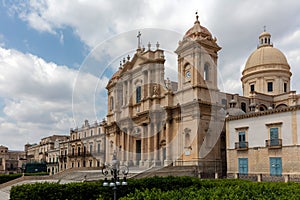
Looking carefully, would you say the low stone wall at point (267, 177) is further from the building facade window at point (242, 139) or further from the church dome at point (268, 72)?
the church dome at point (268, 72)

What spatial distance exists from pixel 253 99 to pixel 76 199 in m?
28.9

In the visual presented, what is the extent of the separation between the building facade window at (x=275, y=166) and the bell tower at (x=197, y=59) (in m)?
10.7

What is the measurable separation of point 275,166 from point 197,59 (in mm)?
13499

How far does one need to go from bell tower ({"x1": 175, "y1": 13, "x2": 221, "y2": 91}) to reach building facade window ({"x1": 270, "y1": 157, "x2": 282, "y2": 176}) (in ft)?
35.2

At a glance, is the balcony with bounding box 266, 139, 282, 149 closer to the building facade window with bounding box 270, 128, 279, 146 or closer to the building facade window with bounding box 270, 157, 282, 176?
the building facade window with bounding box 270, 128, 279, 146

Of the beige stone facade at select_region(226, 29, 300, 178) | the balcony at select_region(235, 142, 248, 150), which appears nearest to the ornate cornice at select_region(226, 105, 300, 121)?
the beige stone facade at select_region(226, 29, 300, 178)

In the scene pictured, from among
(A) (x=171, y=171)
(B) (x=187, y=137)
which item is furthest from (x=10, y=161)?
(A) (x=171, y=171)

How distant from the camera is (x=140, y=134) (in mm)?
40812

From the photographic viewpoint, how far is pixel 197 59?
34062mm

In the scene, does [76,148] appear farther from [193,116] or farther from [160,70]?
[193,116]

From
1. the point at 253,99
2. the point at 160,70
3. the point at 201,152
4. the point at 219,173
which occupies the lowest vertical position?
the point at 219,173

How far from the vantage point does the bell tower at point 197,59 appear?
34125mm

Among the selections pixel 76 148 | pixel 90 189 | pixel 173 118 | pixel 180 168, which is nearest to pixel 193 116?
pixel 173 118

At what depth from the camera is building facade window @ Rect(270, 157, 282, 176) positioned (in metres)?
25.7
